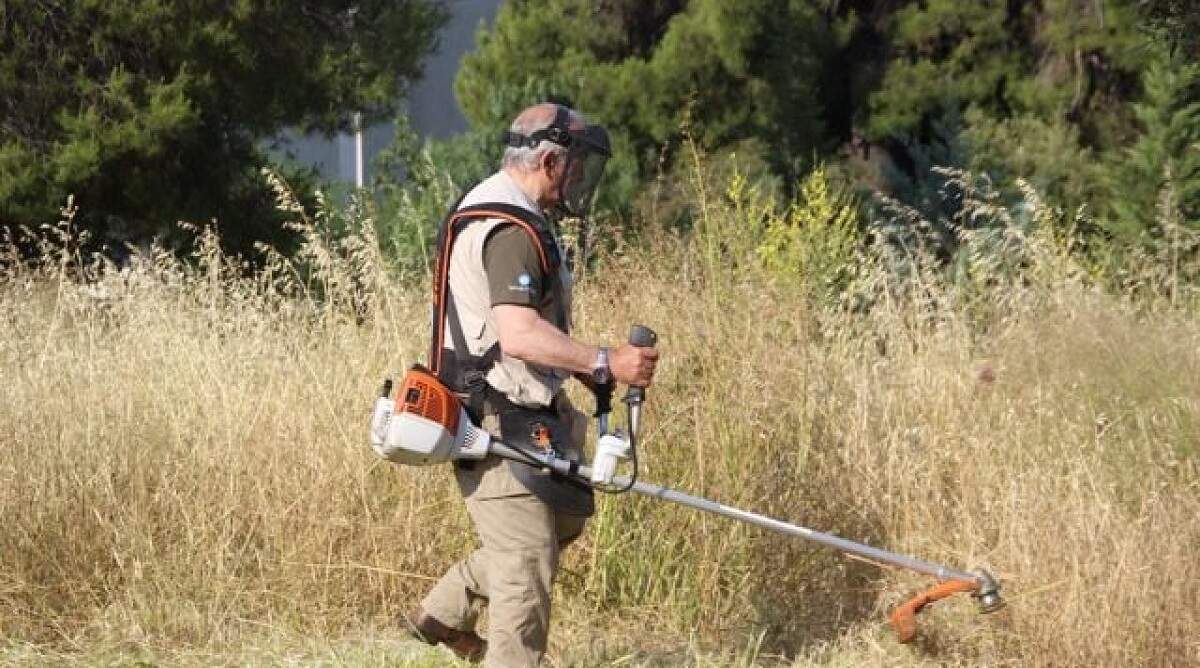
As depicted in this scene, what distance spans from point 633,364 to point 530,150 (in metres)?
0.65

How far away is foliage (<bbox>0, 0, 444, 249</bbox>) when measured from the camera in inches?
490

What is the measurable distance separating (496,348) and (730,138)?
1293 cm

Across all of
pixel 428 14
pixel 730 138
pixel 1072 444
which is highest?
pixel 428 14

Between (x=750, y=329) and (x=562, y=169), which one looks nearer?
(x=562, y=169)

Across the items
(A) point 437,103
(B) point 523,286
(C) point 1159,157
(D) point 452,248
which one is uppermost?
(A) point 437,103

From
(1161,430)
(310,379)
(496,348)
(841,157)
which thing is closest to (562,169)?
(496,348)

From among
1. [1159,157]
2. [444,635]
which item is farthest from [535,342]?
[1159,157]

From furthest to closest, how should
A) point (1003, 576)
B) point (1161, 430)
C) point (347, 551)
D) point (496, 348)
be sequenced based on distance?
point (1161, 430) → point (347, 551) → point (1003, 576) → point (496, 348)

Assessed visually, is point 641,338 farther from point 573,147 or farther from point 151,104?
point 151,104

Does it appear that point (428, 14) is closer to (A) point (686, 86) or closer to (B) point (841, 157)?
(A) point (686, 86)

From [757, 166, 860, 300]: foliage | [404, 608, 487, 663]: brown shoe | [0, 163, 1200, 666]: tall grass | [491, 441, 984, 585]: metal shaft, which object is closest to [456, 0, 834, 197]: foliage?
[757, 166, 860, 300]: foliage

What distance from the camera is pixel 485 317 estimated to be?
4.66 metres

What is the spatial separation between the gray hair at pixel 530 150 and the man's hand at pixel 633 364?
0.57m

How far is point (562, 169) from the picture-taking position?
15.6 feet
